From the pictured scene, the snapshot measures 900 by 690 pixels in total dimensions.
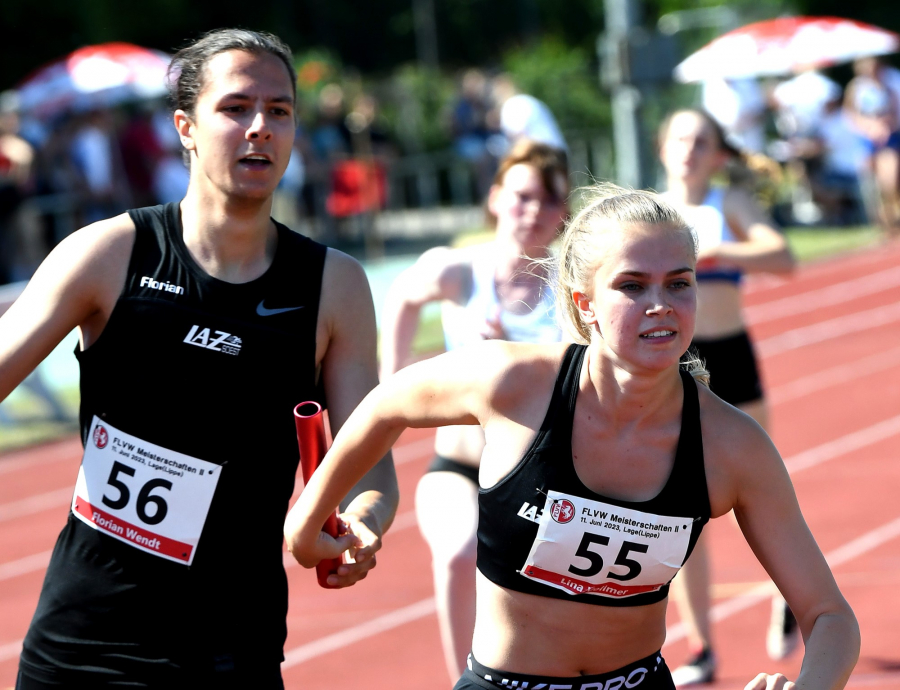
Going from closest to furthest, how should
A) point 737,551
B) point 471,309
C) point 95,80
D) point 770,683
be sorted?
point 770,683
point 471,309
point 737,551
point 95,80

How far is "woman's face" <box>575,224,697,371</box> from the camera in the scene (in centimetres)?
253

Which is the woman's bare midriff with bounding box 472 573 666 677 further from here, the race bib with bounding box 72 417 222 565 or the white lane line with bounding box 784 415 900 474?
the white lane line with bounding box 784 415 900 474

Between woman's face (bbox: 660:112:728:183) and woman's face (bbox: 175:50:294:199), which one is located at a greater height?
woman's face (bbox: 175:50:294:199)

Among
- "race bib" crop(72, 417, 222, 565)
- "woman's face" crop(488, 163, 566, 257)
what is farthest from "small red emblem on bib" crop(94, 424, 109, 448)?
"woman's face" crop(488, 163, 566, 257)

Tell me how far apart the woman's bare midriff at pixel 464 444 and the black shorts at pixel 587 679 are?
5.35ft

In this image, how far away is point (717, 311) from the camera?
17.9ft

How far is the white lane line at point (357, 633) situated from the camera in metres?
6.06

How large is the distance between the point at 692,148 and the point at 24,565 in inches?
178

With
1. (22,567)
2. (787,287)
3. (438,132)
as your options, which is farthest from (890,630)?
(438,132)

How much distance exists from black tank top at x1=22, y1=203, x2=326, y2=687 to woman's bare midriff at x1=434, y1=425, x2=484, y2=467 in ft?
4.98

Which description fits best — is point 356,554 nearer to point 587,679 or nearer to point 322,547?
point 322,547

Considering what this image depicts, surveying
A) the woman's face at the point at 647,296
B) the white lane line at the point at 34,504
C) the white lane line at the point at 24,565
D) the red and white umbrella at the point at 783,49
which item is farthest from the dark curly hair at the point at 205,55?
the red and white umbrella at the point at 783,49

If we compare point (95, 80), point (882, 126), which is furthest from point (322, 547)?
point (882, 126)

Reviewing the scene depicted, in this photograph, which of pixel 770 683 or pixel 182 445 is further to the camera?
pixel 182 445
